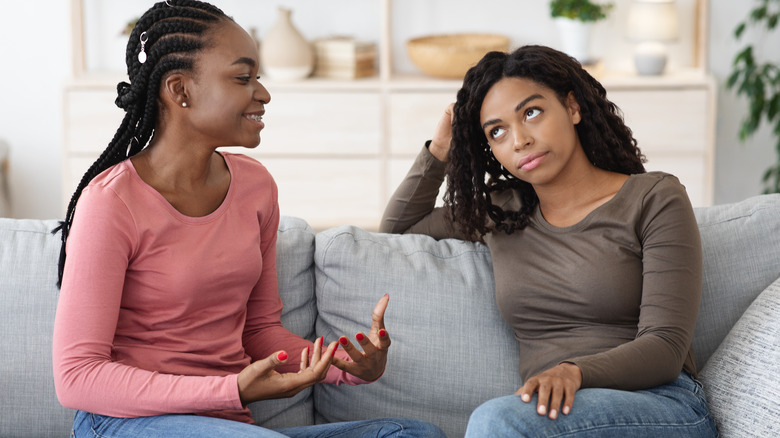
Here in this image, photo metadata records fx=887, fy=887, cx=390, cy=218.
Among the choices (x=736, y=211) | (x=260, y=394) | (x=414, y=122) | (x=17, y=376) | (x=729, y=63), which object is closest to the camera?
(x=260, y=394)

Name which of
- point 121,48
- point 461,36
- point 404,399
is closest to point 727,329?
point 404,399

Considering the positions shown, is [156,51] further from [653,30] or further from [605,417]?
[653,30]

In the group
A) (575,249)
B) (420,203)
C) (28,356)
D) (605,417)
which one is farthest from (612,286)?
(28,356)

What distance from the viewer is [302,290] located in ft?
5.97

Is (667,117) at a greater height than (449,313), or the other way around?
(667,117)

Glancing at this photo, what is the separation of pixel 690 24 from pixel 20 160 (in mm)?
3070

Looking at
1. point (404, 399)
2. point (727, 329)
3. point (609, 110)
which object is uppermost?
point (609, 110)

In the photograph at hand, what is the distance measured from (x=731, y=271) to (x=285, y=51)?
7.55ft

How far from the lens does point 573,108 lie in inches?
66.5

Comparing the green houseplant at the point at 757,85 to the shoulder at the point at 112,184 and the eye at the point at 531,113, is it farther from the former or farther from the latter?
the shoulder at the point at 112,184

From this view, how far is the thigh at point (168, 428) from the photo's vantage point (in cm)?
137

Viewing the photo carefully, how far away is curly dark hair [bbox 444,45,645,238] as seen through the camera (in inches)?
65.4

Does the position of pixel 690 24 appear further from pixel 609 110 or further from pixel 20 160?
pixel 20 160

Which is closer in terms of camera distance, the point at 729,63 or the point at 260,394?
the point at 260,394
